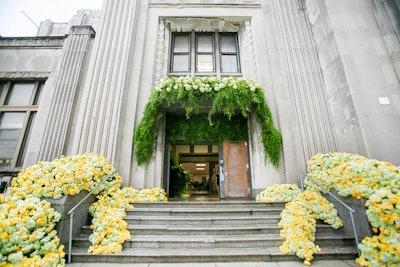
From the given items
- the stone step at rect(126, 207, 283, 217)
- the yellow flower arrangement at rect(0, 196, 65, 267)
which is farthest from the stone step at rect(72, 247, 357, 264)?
the stone step at rect(126, 207, 283, 217)

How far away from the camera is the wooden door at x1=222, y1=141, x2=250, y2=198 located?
7422mm

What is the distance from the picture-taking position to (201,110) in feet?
24.2

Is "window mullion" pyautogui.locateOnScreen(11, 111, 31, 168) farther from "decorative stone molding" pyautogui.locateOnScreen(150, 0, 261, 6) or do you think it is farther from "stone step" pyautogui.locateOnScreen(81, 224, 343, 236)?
"decorative stone molding" pyautogui.locateOnScreen(150, 0, 261, 6)

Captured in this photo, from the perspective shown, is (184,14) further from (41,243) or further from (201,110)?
(41,243)

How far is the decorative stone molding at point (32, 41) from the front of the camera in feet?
26.5

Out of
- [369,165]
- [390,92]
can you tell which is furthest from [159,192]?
[390,92]

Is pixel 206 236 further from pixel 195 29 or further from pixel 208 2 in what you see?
pixel 208 2

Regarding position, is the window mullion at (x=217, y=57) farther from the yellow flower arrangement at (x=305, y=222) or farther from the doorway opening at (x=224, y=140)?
the yellow flower arrangement at (x=305, y=222)

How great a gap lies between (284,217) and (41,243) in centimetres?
463

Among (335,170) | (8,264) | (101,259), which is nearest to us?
(8,264)

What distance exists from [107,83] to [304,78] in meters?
7.13

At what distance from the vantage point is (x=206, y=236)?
3.86m

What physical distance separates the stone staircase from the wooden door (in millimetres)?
2392

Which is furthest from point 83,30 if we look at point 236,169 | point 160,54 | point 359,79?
point 359,79
